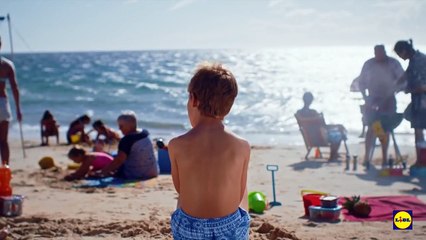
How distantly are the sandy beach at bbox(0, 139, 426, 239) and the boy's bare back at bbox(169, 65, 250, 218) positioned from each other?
1.83 m

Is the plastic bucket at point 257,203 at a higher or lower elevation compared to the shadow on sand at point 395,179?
higher

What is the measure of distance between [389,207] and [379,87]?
304 cm

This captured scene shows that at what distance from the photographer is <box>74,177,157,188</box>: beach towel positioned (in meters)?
7.18

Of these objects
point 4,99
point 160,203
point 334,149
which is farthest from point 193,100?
point 334,149

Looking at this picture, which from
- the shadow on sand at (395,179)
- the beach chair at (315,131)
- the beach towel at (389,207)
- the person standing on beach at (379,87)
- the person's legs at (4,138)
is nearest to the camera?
the beach towel at (389,207)

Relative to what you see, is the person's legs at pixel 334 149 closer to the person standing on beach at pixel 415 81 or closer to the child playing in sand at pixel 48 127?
the person standing on beach at pixel 415 81

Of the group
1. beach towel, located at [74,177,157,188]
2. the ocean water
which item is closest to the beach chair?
the ocean water

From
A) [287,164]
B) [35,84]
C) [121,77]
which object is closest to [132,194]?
[287,164]

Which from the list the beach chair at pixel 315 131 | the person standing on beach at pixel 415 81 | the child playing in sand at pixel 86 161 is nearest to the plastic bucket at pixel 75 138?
the child playing in sand at pixel 86 161

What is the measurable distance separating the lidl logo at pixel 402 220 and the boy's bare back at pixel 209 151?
2.50 meters

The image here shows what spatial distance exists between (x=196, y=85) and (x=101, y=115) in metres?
18.8

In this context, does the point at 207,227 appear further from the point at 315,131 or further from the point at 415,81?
the point at 315,131

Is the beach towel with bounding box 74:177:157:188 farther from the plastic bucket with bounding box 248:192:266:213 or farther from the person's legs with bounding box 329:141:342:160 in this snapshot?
the person's legs with bounding box 329:141:342:160

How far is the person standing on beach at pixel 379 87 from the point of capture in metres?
8.20
